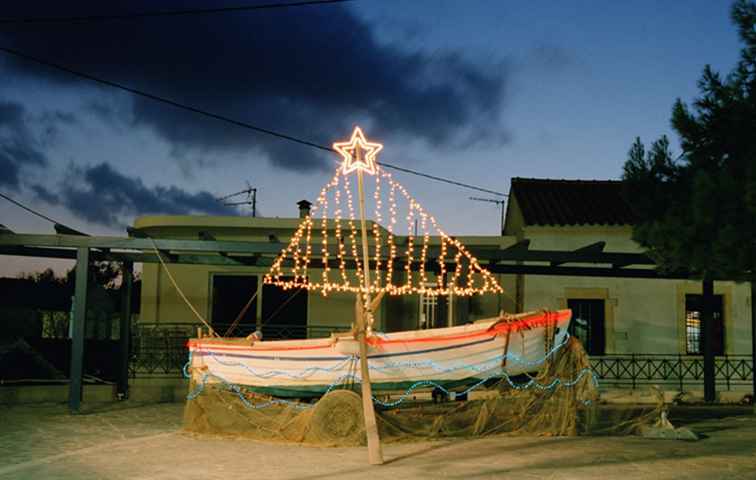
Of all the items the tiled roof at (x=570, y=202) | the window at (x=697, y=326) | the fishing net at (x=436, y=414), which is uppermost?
the tiled roof at (x=570, y=202)

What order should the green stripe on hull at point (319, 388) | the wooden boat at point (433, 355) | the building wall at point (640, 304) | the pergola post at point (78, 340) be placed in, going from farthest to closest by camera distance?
the building wall at point (640, 304) → the pergola post at point (78, 340) → the green stripe on hull at point (319, 388) → the wooden boat at point (433, 355)

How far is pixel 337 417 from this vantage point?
9617mm

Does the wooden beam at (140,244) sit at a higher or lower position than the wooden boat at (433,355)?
higher

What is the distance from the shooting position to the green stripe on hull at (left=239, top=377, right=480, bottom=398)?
10523 mm

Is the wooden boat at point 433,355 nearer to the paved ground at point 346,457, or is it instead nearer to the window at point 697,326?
the paved ground at point 346,457

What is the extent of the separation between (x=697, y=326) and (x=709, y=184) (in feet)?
35.8

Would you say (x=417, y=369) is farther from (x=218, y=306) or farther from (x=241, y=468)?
(x=218, y=306)

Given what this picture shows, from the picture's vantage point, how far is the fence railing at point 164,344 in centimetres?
1622

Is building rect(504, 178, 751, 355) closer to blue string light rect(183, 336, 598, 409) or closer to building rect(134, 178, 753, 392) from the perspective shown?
building rect(134, 178, 753, 392)

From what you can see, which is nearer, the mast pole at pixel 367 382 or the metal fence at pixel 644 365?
the mast pole at pixel 367 382

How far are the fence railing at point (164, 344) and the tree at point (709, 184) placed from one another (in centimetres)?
892

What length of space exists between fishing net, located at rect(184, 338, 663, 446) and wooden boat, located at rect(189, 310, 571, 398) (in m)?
0.24

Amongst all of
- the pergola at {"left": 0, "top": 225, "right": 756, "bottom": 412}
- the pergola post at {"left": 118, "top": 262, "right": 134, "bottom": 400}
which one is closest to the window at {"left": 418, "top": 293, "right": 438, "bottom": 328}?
the pergola at {"left": 0, "top": 225, "right": 756, "bottom": 412}

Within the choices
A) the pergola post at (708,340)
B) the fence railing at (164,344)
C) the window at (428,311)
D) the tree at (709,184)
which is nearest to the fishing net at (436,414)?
the tree at (709,184)
